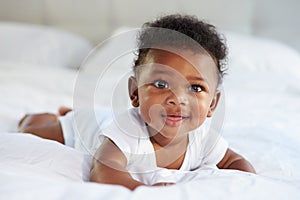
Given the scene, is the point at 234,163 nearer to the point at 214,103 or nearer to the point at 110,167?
the point at 214,103

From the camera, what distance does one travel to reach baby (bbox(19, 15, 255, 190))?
2.80ft

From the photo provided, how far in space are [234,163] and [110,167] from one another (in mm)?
311

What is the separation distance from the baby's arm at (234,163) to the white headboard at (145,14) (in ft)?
3.97

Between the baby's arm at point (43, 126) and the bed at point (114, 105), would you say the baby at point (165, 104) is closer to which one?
the bed at point (114, 105)

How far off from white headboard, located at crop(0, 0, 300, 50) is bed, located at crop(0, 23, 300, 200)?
138 mm

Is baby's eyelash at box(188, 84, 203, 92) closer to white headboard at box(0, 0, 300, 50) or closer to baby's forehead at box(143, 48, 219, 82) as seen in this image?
baby's forehead at box(143, 48, 219, 82)

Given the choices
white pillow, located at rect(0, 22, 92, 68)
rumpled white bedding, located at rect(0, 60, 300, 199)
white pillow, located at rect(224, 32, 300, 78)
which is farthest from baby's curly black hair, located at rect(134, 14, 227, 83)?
white pillow, located at rect(0, 22, 92, 68)

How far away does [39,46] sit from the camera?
6.90 ft

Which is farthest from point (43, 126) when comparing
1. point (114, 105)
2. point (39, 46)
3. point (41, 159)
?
point (39, 46)

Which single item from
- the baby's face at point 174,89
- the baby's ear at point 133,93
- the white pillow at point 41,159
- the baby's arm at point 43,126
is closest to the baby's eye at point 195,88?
the baby's face at point 174,89

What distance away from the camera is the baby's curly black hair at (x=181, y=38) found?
0.88 metres

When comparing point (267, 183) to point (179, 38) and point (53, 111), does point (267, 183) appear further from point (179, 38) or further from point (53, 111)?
point (53, 111)

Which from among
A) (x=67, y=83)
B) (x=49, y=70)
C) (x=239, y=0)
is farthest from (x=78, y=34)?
(x=239, y=0)

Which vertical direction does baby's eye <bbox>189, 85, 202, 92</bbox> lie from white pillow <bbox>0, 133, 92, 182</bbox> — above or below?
above
